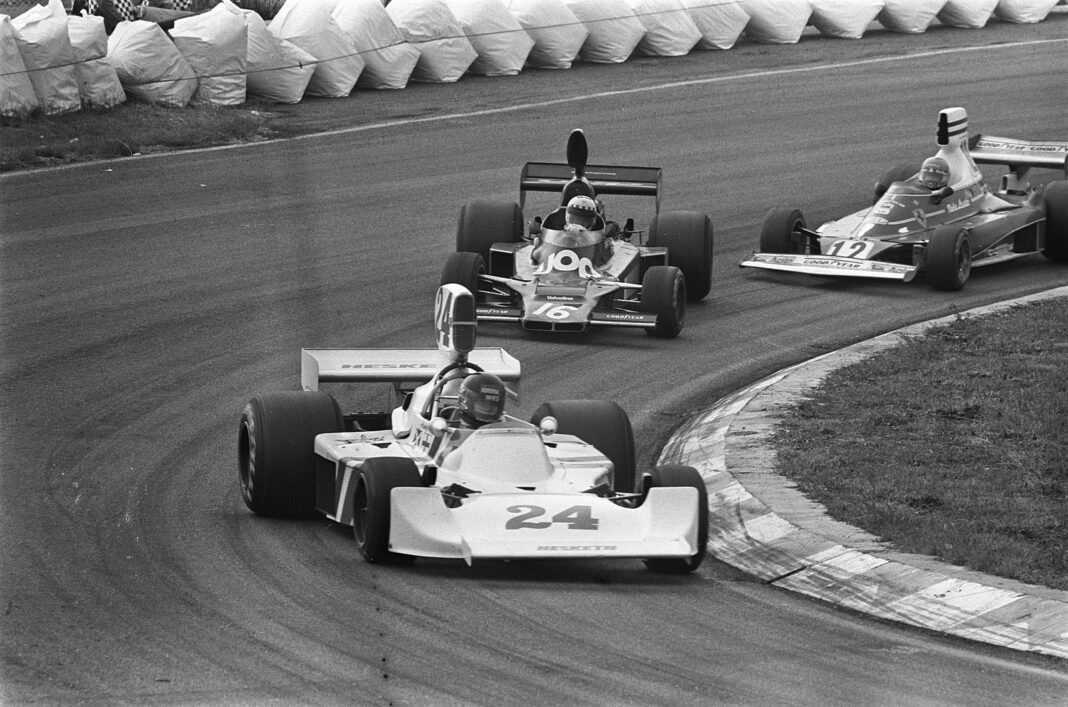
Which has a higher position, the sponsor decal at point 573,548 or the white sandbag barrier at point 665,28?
the white sandbag barrier at point 665,28

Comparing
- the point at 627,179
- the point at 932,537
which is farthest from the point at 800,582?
the point at 627,179

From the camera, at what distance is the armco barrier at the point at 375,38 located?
2362 centimetres

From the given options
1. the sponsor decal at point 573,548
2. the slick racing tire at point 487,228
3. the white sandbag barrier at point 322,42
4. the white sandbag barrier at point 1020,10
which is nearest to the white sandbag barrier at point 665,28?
the white sandbag barrier at point 322,42

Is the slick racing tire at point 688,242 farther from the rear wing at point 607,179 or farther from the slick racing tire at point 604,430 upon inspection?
the slick racing tire at point 604,430

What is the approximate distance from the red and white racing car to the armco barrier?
32.2ft

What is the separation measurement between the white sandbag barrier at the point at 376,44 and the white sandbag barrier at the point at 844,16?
31.4 feet

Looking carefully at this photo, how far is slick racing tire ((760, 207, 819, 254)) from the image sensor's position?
19172 millimetres

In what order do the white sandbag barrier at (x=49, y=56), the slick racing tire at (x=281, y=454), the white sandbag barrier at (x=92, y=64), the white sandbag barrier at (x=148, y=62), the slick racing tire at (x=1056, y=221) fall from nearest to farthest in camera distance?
1. the slick racing tire at (x=281, y=454)
2. the slick racing tire at (x=1056, y=221)
3. the white sandbag barrier at (x=49, y=56)
4. the white sandbag barrier at (x=92, y=64)
5. the white sandbag barrier at (x=148, y=62)

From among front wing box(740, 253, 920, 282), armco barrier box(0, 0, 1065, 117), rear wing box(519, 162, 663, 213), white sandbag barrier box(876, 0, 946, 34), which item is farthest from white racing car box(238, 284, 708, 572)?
white sandbag barrier box(876, 0, 946, 34)

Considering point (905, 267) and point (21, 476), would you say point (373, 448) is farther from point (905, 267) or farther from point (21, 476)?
point (905, 267)

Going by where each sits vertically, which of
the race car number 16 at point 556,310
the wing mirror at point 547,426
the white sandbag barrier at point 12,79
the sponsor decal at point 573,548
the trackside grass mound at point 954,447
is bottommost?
the trackside grass mound at point 954,447

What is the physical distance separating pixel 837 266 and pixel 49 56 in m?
10.9

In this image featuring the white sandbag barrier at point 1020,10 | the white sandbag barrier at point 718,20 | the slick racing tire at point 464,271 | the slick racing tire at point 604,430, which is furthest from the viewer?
the white sandbag barrier at point 1020,10

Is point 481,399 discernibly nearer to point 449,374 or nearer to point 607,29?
point 449,374
